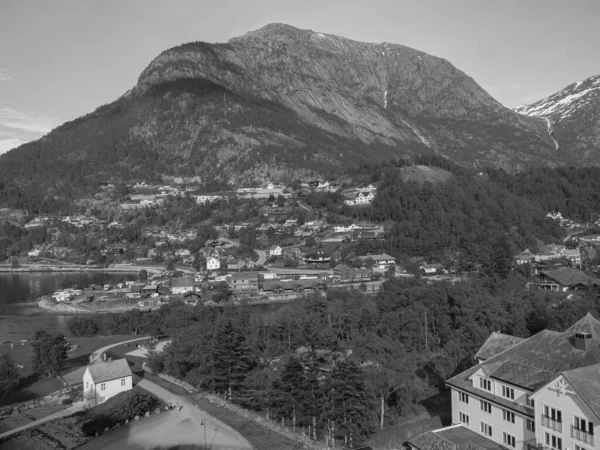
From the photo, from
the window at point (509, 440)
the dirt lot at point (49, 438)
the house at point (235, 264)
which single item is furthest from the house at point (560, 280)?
the dirt lot at point (49, 438)

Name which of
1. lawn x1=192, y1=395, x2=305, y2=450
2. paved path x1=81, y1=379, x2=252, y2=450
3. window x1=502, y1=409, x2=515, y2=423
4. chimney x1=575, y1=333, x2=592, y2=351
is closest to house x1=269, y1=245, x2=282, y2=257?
lawn x1=192, y1=395, x2=305, y2=450

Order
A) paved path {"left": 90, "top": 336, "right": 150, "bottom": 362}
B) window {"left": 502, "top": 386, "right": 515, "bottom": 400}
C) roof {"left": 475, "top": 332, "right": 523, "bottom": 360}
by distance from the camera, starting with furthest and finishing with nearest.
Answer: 1. paved path {"left": 90, "top": 336, "right": 150, "bottom": 362}
2. roof {"left": 475, "top": 332, "right": 523, "bottom": 360}
3. window {"left": 502, "top": 386, "right": 515, "bottom": 400}

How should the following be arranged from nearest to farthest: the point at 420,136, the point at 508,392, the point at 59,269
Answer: the point at 508,392, the point at 59,269, the point at 420,136

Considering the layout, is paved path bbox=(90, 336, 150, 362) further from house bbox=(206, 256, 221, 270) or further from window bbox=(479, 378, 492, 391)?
house bbox=(206, 256, 221, 270)

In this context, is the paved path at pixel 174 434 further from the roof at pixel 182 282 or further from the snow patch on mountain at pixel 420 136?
the snow patch on mountain at pixel 420 136

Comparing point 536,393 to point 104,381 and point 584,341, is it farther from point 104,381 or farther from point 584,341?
point 104,381

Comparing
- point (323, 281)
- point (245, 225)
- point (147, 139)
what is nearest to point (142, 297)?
point (323, 281)

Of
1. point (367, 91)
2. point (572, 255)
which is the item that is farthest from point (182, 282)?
point (367, 91)
